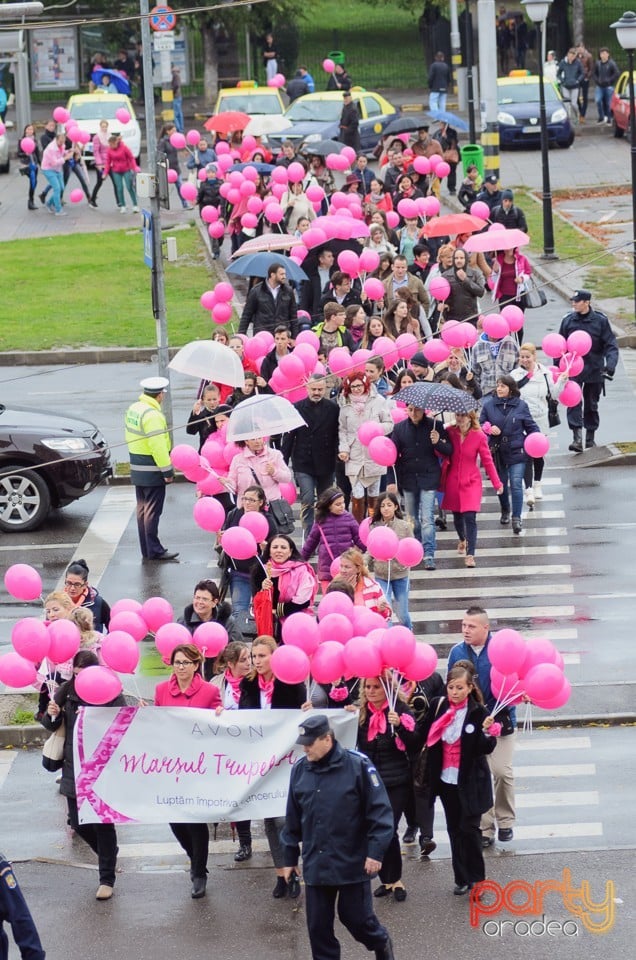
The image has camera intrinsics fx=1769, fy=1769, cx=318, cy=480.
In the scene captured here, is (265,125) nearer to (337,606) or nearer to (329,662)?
(337,606)

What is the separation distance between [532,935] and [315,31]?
55733 millimetres

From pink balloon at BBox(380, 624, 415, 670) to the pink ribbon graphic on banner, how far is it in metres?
1.67

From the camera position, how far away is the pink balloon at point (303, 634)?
1056 centimetres

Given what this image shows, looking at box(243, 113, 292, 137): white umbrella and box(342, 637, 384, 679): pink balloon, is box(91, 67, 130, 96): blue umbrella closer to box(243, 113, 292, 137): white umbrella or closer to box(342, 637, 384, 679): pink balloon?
box(243, 113, 292, 137): white umbrella

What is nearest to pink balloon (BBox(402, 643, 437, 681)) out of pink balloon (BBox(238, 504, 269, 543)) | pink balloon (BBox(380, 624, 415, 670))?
pink balloon (BBox(380, 624, 415, 670))

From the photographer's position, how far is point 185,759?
10773 mm

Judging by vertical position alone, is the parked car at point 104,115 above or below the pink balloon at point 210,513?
above

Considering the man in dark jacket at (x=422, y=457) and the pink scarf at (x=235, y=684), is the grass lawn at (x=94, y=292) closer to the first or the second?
the man in dark jacket at (x=422, y=457)

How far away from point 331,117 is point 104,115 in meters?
5.44

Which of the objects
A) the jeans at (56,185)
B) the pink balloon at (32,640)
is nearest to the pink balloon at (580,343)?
the pink balloon at (32,640)

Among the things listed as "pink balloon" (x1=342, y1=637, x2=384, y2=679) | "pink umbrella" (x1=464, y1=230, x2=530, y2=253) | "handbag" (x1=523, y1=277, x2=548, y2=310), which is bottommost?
"pink balloon" (x1=342, y1=637, x2=384, y2=679)

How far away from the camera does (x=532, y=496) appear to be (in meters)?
18.6

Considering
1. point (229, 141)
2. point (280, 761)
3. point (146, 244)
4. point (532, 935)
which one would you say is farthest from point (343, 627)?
point (229, 141)

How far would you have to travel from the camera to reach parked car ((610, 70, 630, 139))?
4206 centimetres
